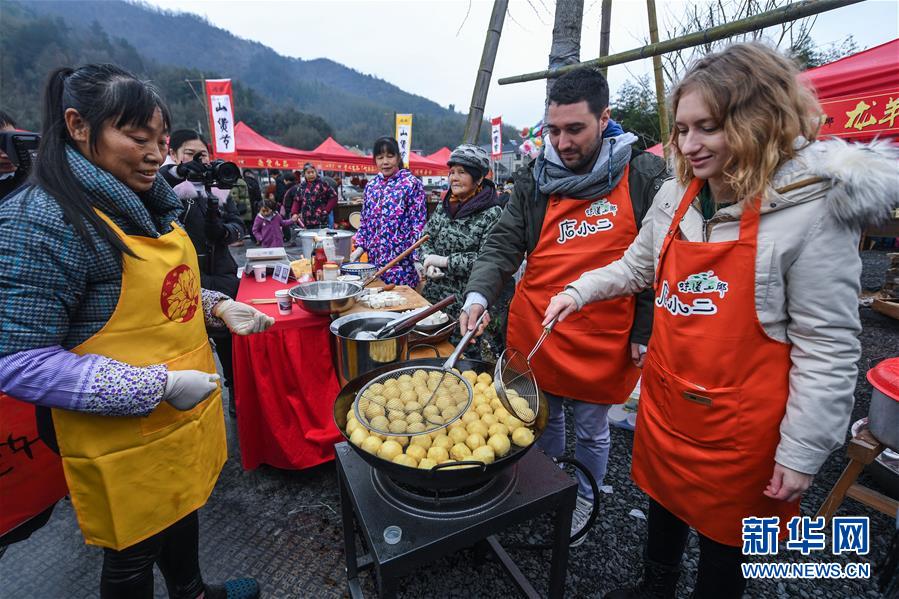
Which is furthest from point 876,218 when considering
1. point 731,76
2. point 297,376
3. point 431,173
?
point 431,173

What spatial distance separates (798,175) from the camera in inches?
50.8

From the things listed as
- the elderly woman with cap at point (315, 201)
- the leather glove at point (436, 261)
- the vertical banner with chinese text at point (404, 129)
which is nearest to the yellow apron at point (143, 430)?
the leather glove at point (436, 261)

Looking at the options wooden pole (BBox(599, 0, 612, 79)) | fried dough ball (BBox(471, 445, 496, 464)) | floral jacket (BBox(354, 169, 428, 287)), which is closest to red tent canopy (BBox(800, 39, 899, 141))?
wooden pole (BBox(599, 0, 612, 79))

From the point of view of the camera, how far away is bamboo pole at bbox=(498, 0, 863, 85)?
220 cm

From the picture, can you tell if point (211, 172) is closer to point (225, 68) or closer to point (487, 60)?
point (487, 60)

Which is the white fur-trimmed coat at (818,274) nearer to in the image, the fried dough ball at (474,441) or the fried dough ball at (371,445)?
the fried dough ball at (474,441)

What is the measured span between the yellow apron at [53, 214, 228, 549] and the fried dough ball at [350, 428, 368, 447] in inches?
27.1

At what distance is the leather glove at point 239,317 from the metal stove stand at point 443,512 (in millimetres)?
750

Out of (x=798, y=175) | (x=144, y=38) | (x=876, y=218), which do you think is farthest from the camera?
(x=144, y=38)

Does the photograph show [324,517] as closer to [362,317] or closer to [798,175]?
[362,317]

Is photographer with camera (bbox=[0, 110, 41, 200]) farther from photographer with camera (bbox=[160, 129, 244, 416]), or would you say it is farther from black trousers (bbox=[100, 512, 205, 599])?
black trousers (bbox=[100, 512, 205, 599])

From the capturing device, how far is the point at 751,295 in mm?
1374

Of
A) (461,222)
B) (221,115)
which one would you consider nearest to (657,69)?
(461,222)

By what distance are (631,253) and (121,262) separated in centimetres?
203
